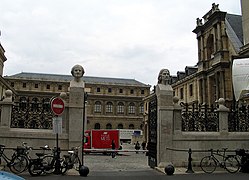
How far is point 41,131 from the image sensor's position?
12.5 meters

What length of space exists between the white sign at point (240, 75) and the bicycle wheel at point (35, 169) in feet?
36.1

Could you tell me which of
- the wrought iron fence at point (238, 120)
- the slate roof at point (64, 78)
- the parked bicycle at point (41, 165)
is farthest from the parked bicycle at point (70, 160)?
the slate roof at point (64, 78)

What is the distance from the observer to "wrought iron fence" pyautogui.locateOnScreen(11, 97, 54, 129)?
1288 cm

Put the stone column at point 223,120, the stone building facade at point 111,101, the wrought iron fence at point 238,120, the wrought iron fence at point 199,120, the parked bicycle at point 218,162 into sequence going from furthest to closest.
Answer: the stone building facade at point 111,101 < the wrought iron fence at point 238,120 < the wrought iron fence at point 199,120 < the stone column at point 223,120 < the parked bicycle at point 218,162

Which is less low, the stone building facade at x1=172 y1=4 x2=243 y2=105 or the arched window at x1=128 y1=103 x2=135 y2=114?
the stone building facade at x1=172 y1=4 x2=243 y2=105

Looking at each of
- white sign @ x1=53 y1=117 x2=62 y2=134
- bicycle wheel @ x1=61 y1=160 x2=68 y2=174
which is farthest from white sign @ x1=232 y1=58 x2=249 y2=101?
bicycle wheel @ x1=61 y1=160 x2=68 y2=174

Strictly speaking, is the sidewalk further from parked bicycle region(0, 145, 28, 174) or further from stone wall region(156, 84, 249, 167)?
parked bicycle region(0, 145, 28, 174)

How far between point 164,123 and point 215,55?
92.8 feet

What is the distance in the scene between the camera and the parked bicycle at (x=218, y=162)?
12.6 metres

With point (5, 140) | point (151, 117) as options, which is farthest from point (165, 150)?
point (5, 140)

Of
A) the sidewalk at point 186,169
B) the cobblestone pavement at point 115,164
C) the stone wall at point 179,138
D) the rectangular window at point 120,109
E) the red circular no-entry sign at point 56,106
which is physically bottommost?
the cobblestone pavement at point 115,164

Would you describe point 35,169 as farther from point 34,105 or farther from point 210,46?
point 210,46

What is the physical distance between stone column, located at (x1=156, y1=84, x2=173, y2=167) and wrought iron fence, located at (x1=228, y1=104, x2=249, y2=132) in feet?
11.4

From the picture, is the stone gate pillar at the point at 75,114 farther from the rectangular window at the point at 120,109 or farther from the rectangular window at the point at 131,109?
the rectangular window at the point at 131,109
